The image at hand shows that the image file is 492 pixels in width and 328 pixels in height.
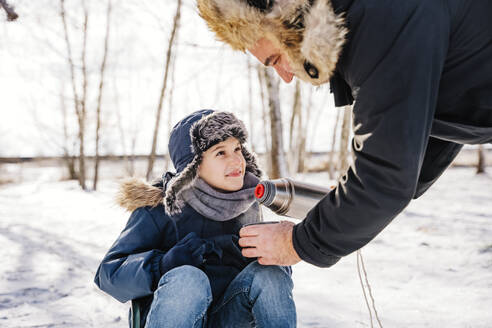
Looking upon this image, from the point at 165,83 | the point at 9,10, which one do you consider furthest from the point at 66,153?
the point at 9,10

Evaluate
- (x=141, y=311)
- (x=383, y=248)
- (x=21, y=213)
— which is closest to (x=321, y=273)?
(x=383, y=248)

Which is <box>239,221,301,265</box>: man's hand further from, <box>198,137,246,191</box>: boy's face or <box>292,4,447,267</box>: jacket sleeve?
<box>198,137,246,191</box>: boy's face

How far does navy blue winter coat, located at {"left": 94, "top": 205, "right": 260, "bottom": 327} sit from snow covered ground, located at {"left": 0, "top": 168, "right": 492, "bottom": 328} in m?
0.37

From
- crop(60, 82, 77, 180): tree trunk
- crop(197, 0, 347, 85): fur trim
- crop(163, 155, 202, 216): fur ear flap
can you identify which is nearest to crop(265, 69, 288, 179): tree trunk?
crop(163, 155, 202, 216): fur ear flap

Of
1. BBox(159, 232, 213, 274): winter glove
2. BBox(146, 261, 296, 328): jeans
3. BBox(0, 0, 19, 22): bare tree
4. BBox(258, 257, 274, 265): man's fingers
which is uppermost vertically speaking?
BBox(0, 0, 19, 22): bare tree

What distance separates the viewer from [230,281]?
1.60m

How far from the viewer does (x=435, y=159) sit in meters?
1.37

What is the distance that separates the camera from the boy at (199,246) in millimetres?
1353

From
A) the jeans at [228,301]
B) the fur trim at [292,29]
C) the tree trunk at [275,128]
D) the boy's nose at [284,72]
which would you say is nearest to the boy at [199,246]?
the jeans at [228,301]

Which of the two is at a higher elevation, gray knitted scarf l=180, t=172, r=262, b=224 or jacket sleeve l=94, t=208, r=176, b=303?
gray knitted scarf l=180, t=172, r=262, b=224

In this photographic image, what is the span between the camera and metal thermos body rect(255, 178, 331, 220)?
1426mm

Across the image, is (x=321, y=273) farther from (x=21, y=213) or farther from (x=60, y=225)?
(x=21, y=213)

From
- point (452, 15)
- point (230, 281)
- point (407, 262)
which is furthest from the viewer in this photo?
point (407, 262)

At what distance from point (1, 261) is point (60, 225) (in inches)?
86.7
